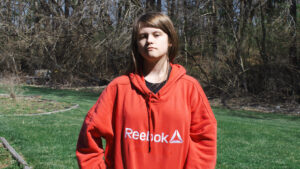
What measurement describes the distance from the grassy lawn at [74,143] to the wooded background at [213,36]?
743cm

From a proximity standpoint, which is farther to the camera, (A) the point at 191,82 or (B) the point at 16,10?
(B) the point at 16,10

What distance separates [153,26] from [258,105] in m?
15.3

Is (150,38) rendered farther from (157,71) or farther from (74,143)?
(74,143)

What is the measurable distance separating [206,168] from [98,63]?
1892cm

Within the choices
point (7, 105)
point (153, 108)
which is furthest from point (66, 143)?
point (7, 105)

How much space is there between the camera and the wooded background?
50.8ft

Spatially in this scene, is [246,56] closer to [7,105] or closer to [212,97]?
[212,97]

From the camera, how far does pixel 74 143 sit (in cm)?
600

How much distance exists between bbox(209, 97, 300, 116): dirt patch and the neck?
45.3 ft

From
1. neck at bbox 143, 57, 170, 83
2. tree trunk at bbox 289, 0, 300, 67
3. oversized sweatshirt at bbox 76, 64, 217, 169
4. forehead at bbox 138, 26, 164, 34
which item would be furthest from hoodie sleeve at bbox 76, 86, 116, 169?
tree trunk at bbox 289, 0, 300, 67

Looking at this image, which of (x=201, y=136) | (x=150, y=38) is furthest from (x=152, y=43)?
(x=201, y=136)

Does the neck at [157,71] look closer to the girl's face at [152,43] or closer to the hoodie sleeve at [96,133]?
the girl's face at [152,43]

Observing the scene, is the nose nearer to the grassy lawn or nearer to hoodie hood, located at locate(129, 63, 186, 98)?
hoodie hood, located at locate(129, 63, 186, 98)

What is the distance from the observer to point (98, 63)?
2042 cm
